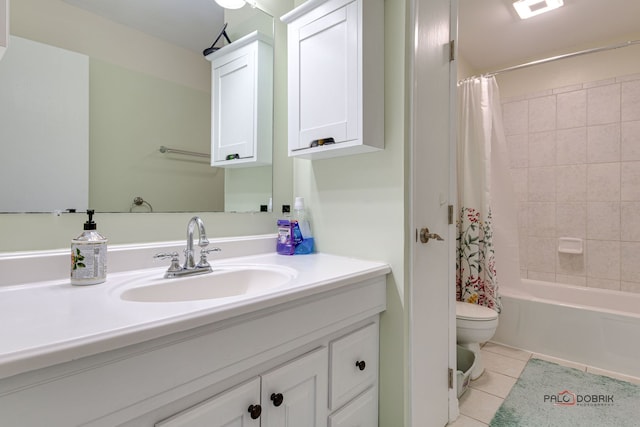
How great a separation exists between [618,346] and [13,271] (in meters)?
2.95

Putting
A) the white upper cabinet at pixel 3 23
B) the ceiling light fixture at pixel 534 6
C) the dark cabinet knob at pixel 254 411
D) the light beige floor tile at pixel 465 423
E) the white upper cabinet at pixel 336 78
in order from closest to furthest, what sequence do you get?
A: the white upper cabinet at pixel 3 23 < the dark cabinet knob at pixel 254 411 < the white upper cabinet at pixel 336 78 < the light beige floor tile at pixel 465 423 < the ceiling light fixture at pixel 534 6

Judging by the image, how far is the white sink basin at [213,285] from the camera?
0.94 m

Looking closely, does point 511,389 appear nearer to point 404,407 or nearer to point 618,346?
point 618,346

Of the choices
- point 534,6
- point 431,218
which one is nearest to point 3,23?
point 431,218

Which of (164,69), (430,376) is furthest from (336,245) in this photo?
(164,69)

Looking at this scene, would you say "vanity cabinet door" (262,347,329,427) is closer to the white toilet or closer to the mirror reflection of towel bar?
the mirror reflection of towel bar

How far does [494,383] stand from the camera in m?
1.87

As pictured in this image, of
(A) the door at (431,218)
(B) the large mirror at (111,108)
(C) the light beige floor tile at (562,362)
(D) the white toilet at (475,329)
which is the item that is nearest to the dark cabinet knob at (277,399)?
(A) the door at (431,218)

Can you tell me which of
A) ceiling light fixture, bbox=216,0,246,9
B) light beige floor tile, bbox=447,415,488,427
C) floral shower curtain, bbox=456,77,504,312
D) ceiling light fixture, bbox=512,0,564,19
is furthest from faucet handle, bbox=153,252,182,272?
ceiling light fixture, bbox=512,0,564,19

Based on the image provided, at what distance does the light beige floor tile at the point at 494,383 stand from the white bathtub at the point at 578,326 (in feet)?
1.68

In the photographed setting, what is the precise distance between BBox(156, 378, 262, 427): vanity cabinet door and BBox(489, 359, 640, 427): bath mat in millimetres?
1311

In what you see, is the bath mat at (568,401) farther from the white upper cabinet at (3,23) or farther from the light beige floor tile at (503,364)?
the white upper cabinet at (3,23)

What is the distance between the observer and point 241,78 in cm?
149

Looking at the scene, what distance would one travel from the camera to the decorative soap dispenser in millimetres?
870
